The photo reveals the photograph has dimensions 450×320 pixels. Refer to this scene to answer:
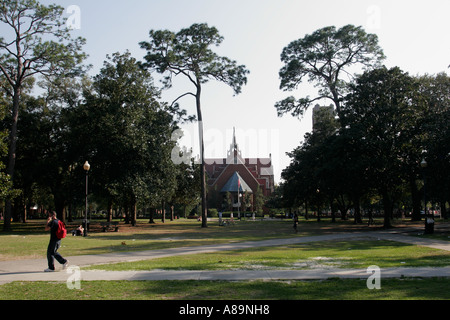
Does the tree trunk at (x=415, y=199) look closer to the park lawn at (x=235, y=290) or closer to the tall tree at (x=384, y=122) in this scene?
the tall tree at (x=384, y=122)

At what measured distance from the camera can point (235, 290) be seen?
26.6 ft

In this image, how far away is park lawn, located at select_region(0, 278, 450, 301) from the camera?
7445 mm

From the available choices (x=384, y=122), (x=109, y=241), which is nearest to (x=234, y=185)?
(x=384, y=122)

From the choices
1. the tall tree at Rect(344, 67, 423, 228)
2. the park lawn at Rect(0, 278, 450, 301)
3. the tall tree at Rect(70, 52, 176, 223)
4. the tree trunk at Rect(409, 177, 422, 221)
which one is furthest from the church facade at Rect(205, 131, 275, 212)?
the park lawn at Rect(0, 278, 450, 301)

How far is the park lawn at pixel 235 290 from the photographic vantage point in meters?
7.45

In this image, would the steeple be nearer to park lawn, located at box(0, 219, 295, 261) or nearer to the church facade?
the church facade

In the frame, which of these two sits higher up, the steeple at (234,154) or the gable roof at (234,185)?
the steeple at (234,154)

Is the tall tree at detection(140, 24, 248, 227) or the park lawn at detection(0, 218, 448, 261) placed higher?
the tall tree at detection(140, 24, 248, 227)

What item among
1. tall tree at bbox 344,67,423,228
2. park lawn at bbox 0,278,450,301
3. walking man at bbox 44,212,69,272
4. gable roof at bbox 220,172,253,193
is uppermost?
tall tree at bbox 344,67,423,228

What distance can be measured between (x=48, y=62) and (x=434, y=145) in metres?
33.9

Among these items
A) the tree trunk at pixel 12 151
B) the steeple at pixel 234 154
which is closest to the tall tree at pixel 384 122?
the tree trunk at pixel 12 151

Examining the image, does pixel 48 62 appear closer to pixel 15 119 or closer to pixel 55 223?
pixel 15 119
